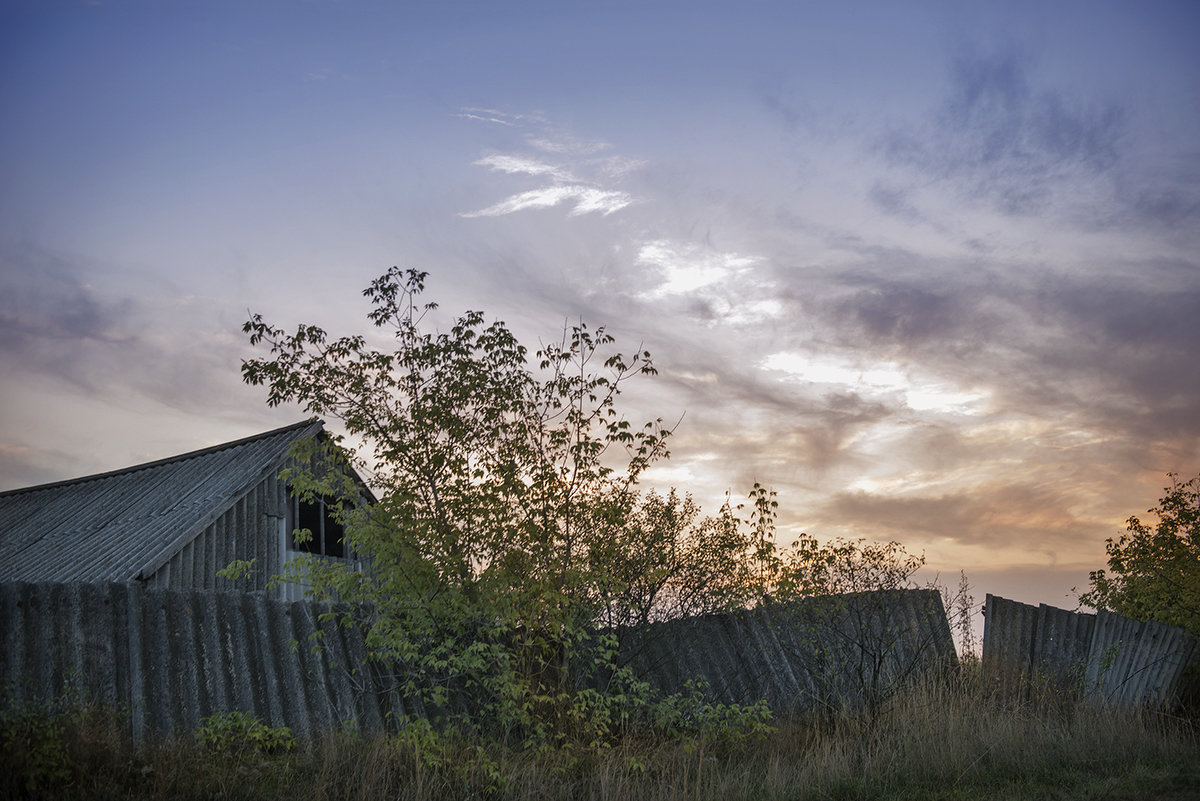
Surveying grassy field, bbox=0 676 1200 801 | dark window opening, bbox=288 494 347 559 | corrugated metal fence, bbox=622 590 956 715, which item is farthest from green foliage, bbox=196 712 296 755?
dark window opening, bbox=288 494 347 559

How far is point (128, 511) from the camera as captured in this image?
1914 cm

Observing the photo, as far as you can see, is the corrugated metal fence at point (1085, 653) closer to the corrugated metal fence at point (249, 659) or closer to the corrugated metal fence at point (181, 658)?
the corrugated metal fence at point (249, 659)

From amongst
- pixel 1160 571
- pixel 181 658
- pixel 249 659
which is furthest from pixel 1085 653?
pixel 181 658

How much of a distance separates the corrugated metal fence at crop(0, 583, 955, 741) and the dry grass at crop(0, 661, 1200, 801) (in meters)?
0.62

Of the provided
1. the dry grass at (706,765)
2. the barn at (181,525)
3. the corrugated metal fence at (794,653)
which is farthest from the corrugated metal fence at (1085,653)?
the barn at (181,525)

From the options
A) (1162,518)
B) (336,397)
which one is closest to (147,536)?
(336,397)

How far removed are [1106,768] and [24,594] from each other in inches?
413

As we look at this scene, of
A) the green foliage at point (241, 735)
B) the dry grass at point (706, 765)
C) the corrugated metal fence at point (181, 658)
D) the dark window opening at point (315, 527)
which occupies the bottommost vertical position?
the dry grass at point (706, 765)

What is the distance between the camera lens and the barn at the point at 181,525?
1566 centimetres

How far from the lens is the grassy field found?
6.63 m

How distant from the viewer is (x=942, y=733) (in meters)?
9.38

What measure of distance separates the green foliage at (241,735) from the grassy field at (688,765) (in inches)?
2.3

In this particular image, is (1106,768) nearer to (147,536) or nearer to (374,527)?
(374,527)

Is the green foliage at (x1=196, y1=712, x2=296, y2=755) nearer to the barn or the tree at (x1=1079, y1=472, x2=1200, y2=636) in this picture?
the barn
